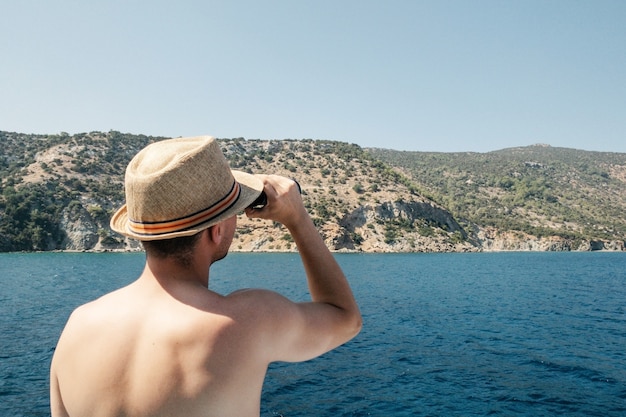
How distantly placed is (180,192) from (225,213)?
17 cm

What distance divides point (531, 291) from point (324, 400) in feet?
119

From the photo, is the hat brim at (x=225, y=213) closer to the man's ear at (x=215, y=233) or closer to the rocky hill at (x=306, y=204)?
the man's ear at (x=215, y=233)

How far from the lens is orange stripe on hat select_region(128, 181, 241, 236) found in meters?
1.57

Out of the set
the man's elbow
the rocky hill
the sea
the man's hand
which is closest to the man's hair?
the man's hand

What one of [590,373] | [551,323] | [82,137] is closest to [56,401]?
[590,373]

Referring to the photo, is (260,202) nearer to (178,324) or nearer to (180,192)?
(180,192)

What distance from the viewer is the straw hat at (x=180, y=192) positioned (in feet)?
5.11

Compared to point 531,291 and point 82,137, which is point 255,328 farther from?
point 82,137

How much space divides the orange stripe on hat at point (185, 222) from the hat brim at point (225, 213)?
0.5 inches

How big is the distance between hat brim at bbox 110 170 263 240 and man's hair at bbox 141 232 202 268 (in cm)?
5

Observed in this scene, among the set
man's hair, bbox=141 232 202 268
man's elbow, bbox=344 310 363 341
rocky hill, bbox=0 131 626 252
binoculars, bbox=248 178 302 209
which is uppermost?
binoculars, bbox=248 178 302 209

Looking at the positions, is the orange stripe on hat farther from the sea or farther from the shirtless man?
the sea

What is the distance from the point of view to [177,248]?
1647 millimetres

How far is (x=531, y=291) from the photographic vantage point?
44.4 meters
